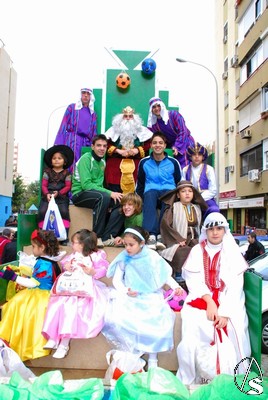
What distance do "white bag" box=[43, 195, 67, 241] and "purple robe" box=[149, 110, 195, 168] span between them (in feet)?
8.40

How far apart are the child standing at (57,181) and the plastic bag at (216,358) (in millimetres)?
2608

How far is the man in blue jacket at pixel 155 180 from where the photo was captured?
16.7 feet

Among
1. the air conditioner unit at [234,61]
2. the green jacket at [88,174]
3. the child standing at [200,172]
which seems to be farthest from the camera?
the air conditioner unit at [234,61]

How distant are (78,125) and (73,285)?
157 inches

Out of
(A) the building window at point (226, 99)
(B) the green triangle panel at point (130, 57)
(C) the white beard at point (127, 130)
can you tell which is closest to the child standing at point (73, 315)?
(C) the white beard at point (127, 130)

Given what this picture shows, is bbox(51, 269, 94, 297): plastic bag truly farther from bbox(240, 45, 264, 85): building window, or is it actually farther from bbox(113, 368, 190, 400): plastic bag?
bbox(240, 45, 264, 85): building window

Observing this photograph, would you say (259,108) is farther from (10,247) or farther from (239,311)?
(239,311)

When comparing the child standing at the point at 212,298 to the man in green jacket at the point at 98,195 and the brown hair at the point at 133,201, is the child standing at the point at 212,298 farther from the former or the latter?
the man in green jacket at the point at 98,195

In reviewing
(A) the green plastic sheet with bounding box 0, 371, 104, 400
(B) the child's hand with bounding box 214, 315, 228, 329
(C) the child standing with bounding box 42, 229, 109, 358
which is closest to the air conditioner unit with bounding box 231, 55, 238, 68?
(C) the child standing with bounding box 42, 229, 109, 358

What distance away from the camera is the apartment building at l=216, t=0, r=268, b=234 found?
2188 cm

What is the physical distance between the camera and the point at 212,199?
5535 mm

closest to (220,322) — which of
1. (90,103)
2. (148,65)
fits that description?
(90,103)

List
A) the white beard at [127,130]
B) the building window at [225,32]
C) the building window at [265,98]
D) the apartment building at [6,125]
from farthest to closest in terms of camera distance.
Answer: the building window at [225,32], the apartment building at [6,125], the building window at [265,98], the white beard at [127,130]

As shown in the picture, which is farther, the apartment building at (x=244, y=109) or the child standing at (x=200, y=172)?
the apartment building at (x=244, y=109)
